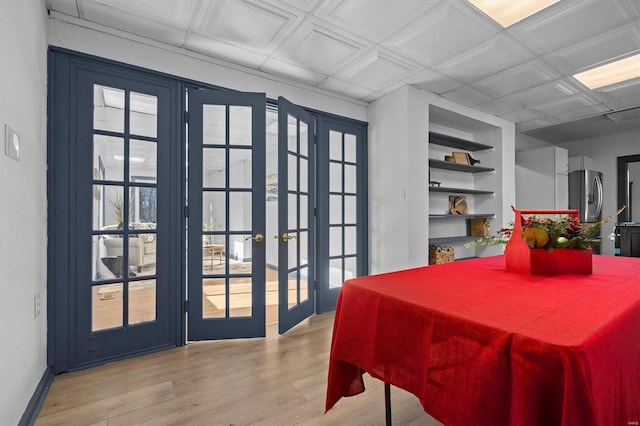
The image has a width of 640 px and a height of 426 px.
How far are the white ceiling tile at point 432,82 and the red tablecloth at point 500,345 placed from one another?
248 centimetres

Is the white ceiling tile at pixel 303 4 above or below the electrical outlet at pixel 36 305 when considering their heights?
above

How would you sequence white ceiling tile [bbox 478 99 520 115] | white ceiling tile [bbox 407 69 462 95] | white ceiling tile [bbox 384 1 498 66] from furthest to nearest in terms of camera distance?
white ceiling tile [bbox 478 99 520 115]
white ceiling tile [bbox 407 69 462 95]
white ceiling tile [bbox 384 1 498 66]

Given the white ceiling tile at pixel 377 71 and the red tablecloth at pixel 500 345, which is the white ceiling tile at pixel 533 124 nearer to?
the white ceiling tile at pixel 377 71

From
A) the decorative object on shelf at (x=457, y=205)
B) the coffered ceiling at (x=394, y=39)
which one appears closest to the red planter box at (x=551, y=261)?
the coffered ceiling at (x=394, y=39)

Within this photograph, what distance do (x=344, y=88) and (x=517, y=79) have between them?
181cm

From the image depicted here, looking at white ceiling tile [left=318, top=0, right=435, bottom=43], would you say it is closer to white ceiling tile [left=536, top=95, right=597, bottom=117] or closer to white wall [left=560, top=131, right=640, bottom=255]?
white ceiling tile [left=536, top=95, right=597, bottom=117]

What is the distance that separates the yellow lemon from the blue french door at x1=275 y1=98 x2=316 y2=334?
2.00m

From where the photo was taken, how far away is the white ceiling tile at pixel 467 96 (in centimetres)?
366

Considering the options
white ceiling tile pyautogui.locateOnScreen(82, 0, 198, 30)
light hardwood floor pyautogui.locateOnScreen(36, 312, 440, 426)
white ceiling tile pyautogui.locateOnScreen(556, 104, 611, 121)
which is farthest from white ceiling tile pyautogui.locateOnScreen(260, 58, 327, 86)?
white ceiling tile pyautogui.locateOnScreen(556, 104, 611, 121)

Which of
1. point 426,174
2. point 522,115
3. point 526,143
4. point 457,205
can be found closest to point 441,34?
point 426,174

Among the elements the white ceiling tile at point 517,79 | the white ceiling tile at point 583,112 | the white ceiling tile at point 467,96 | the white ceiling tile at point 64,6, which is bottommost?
the white ceiling tile at point 583,112

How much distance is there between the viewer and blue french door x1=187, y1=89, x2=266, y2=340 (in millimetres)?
2830

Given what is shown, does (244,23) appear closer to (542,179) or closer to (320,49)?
(320,49)

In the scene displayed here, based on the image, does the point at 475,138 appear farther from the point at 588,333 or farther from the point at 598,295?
the point at 588,333
